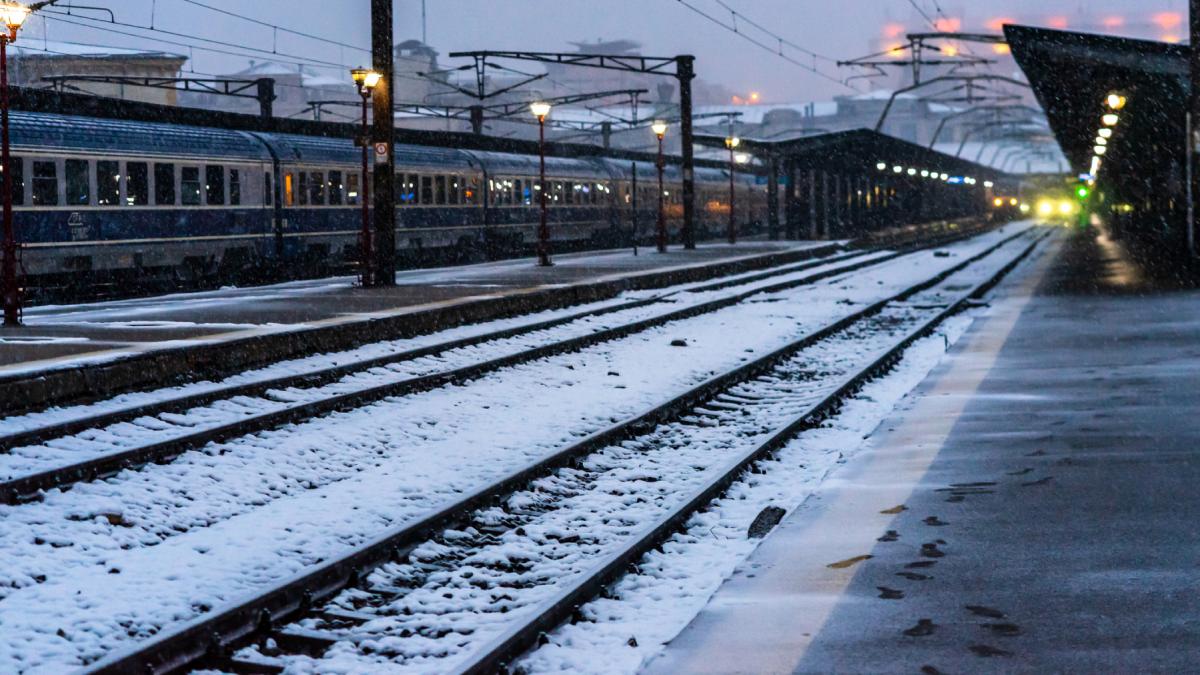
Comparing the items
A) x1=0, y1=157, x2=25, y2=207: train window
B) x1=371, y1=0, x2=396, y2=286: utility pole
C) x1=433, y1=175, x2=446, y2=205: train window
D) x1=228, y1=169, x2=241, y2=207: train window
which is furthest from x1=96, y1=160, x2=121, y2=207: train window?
x1=433, y1=175, x2=446, y2=205: train window

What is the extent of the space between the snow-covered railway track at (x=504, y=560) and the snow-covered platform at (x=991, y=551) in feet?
2.21

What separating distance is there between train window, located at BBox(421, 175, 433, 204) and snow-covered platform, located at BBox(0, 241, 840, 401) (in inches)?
127

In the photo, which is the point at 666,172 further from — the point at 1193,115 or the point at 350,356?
the point at 350,356

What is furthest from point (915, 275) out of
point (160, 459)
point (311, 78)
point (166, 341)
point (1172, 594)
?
point (311, 78)

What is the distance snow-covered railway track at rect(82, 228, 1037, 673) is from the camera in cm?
580

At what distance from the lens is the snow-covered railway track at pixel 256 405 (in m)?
9.86

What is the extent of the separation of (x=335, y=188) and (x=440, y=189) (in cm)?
497

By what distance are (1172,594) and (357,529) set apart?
4142 mm

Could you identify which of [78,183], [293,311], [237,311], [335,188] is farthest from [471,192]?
[293,311]

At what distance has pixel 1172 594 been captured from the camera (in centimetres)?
612

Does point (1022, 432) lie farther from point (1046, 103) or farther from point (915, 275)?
point (1046, 103)

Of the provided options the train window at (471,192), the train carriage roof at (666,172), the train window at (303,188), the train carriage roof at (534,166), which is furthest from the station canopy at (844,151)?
the train window at (303,188)

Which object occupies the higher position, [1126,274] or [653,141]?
[653,141]

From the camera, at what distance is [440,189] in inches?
1494
